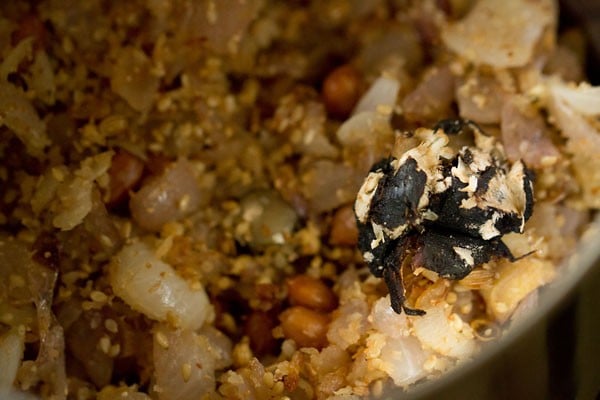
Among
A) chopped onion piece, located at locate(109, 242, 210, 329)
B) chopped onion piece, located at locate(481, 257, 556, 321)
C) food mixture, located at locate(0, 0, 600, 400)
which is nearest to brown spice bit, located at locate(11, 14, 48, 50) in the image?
food mixture, located at locate(0, 0, 600, 400)

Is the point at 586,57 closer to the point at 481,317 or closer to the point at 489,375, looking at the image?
the point at 481,317

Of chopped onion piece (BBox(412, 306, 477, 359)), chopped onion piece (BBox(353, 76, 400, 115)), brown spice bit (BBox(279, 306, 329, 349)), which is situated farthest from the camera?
chopped onion piece (BBox(353, 76, 400, 115))

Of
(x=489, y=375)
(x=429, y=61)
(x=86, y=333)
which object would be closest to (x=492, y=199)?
(x=489, y=375)

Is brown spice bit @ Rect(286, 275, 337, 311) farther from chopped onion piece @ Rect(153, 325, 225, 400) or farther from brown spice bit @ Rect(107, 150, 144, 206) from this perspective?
brown spice bit @ Rect(107, 150, 144, 206)

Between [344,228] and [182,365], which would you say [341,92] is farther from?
[182,365]

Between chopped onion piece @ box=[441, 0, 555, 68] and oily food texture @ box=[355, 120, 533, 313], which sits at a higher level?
chopped onion piece @ box=[441, 0, 555, 68]
